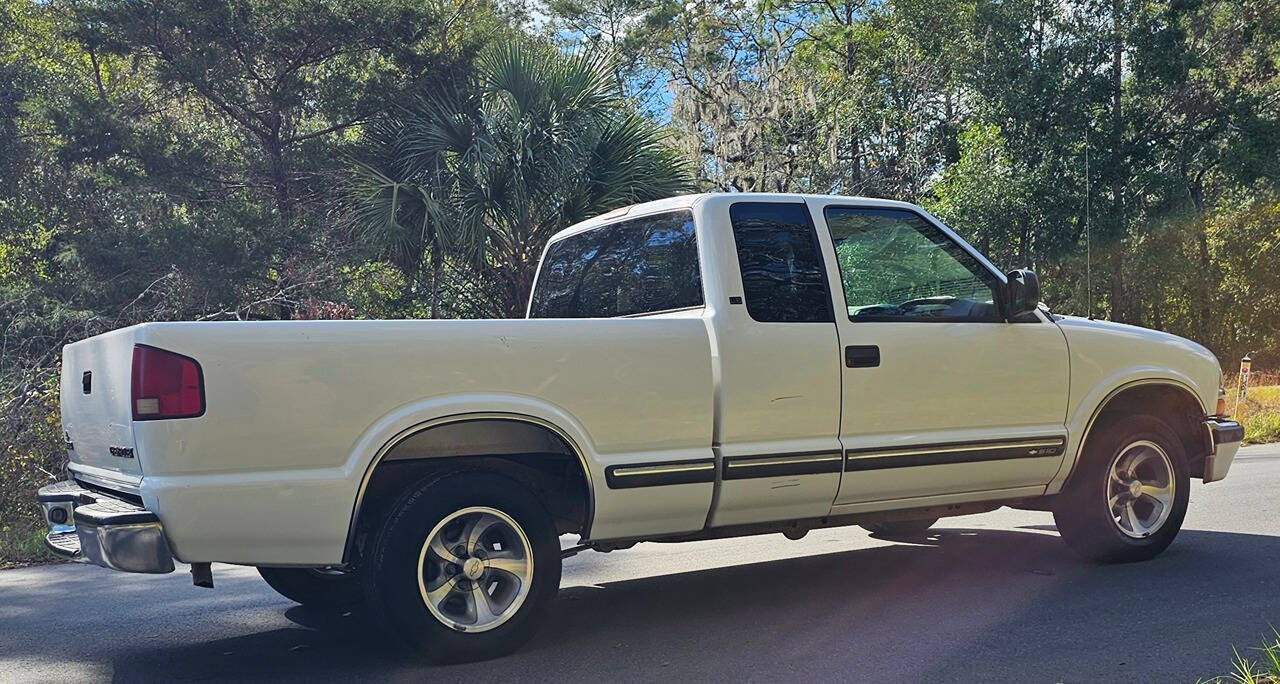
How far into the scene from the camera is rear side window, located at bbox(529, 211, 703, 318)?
5.76m

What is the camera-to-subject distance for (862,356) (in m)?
5.65

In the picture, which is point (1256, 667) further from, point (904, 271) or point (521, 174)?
point (521, 174)

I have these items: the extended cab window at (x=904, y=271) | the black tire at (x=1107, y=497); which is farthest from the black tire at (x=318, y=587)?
the black tire at (x=1107, y=497)

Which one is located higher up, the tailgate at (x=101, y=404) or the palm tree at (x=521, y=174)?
the palm tree at (x=521, y=174)

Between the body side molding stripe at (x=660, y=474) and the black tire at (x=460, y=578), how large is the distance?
338 mm

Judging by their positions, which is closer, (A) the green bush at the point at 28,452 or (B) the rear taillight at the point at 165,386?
(B) the rear taillight at the point at 165,386

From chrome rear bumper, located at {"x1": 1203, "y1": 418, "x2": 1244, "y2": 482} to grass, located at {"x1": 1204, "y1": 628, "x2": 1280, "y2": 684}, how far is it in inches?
80.9

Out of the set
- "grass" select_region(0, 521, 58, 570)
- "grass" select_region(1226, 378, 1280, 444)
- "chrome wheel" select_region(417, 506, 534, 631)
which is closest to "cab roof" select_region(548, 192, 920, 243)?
"chrome wheel" select_region(417, 506, 534, 631)

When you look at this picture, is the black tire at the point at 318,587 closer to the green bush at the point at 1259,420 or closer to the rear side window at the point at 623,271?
the rear side window at the point at 623,271

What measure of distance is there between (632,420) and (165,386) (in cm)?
190

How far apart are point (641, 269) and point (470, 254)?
30.7 feet

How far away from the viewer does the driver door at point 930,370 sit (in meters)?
5.68

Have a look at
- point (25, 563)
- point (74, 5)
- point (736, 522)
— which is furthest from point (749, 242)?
point (74, 5)

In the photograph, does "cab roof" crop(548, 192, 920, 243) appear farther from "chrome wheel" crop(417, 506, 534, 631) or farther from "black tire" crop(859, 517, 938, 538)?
"black tire" crop(859, 517, 938, 538)
